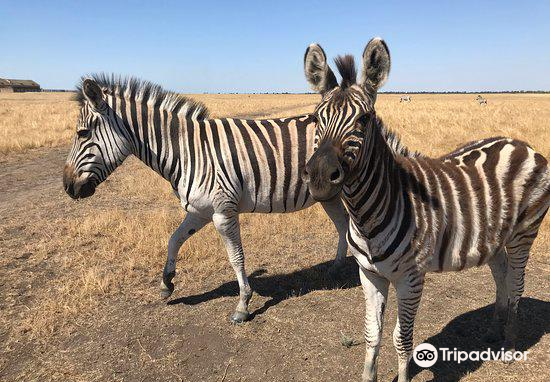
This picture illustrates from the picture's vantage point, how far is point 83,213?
8.42 metres

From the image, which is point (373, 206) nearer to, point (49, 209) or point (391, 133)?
point (391, 133)

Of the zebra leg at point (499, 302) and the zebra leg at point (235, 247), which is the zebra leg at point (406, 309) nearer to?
the zebra leg at point (499, 302)

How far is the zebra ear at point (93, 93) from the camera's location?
13.9 ft

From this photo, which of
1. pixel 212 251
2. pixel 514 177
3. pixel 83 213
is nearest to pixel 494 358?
pixel 514 177

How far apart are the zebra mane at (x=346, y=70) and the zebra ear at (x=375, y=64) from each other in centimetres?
7

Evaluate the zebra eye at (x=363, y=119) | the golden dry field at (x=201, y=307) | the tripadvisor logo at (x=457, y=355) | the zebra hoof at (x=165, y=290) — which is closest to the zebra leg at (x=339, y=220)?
the golden dry field at (x=201, y=307)

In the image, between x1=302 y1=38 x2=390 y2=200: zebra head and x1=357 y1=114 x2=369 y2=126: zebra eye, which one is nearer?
x1=302 y1=38 x2=390 y2=200: zebra head

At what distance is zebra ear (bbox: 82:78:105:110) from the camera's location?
13.9 feet

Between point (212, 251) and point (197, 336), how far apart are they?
2158 mm

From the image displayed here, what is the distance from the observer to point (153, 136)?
459cm

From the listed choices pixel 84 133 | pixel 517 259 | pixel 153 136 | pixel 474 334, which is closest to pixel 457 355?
pixel 474 334

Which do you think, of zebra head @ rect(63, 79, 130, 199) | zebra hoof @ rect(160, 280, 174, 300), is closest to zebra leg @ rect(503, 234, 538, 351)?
zebra hoof @ rect(160, 280, 174, 300)

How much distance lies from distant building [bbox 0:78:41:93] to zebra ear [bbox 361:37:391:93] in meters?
103

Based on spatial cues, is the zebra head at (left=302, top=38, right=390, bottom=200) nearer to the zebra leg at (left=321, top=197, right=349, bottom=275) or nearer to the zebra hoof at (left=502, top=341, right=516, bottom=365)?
A: the zebra leg at (left=321, top=197, right=349, bottom=275)
